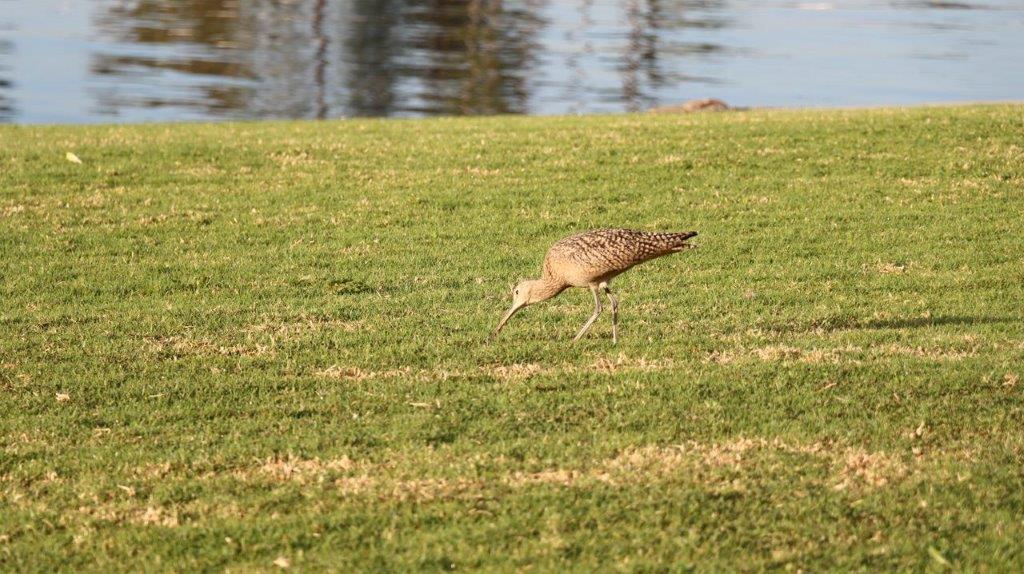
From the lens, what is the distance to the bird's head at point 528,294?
394 inches

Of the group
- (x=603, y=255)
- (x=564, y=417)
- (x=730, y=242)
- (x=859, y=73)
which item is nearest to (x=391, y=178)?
(x=730, y=242)

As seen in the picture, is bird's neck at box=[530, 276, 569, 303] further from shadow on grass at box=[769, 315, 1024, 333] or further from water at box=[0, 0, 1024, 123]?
water at box=[0, 0, 1024, 123]

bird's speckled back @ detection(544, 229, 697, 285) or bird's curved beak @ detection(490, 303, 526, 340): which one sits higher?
bird's speckled back @ detection(544, 229, 697, 285)

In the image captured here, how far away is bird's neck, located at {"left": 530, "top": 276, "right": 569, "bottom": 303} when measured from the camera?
9922mm

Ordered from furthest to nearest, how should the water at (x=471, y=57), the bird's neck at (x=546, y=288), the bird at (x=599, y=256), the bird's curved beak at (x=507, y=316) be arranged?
the water at (x=471, y=57) < the bird's curved beak at (x=507, y=316) < the bird's neck at (x=546, y=288) < the bird at (x=599, y=256)

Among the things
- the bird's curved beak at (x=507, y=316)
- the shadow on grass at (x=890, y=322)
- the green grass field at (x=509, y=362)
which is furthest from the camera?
the shadow on grass at (x=890, y=322)

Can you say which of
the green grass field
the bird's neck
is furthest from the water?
the bird's neck

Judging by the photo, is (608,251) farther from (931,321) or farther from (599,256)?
(931,321)

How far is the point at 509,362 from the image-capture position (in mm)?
9664

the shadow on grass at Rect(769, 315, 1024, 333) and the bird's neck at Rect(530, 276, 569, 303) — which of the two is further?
the shadow on grass at Rect(769, 315, 1024, 333)

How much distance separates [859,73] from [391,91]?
1460cm

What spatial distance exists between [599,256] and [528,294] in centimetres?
80

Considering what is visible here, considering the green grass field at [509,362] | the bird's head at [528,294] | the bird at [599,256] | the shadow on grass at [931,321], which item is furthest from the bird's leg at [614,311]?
the shadow on grass at [931,321]

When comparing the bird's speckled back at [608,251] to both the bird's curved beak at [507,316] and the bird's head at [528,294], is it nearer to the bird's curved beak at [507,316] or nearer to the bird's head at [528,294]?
the bird's head at [528,294]
